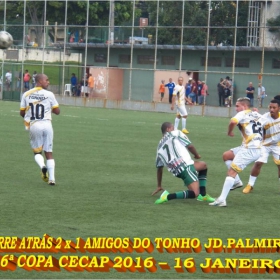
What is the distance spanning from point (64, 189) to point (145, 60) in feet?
127

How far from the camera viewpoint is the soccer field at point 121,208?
28.0 feet

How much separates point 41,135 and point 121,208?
3351mm

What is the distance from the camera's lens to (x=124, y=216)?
36.2ft

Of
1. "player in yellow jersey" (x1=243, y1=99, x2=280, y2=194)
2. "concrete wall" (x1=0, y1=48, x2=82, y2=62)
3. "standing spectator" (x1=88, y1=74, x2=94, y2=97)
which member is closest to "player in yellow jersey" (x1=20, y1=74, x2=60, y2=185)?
"player in yellow jersey" (x1=243, y1=99, x2=280, y2=194)

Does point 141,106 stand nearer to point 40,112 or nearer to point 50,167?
point 40,112

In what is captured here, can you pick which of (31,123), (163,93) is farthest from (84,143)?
(163,93)

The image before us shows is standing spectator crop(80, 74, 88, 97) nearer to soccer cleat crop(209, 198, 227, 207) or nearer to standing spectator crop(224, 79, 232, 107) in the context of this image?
standing spectator crop(224, 79, 232, 107)

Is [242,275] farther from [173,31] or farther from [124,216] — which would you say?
[173,31]

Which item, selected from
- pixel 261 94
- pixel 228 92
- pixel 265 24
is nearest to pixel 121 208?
pixel 261 94

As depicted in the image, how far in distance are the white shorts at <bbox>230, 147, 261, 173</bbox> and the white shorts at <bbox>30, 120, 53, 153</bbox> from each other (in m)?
3.52

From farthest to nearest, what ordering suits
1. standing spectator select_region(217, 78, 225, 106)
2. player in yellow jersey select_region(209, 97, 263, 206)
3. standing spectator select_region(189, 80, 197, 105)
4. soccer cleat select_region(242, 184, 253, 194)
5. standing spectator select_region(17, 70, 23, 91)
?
1. standing spectator select_region(17, 70, 23, 91)
2. standing spectator select_region(189, 80, 197, 105)
3. standing spectator select_region(217, 78, 225, 106)
4. soccer cleat select_region(242, 184, 253, 194)
5. player in yellow jersey select_region(209, 97, 263, 206)

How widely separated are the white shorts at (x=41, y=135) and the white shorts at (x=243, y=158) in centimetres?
352

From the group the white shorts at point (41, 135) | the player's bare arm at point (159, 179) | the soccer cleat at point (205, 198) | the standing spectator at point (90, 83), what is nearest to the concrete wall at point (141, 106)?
the standing spectator at point (90, 83)

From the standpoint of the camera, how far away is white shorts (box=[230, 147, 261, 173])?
42.2ft
